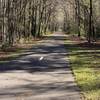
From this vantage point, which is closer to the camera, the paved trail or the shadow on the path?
the paved trail

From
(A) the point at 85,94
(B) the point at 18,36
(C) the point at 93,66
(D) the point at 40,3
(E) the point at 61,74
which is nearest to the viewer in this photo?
(A) the point at 85,94

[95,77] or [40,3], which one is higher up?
[40,3]

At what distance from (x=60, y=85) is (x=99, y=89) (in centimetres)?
164

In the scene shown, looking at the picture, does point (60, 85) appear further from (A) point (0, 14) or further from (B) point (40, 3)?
(B) point (40, 3)

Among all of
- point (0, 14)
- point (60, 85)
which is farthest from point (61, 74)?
point (0, 14)

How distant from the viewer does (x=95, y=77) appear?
55.4 ft

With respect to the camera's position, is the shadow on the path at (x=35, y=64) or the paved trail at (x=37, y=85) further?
the shadow on the path at (x=35, y=64)

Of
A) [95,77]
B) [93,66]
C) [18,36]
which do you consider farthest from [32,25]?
[95,77]

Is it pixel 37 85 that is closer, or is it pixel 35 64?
pixel 37 85

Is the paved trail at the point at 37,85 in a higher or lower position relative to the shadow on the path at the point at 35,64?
higher

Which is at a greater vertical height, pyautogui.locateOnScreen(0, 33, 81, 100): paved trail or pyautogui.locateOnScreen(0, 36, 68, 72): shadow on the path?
pyautogui.locateOnScreen(0, 33, 81, 100): paved trail

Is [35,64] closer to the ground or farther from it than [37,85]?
closer to the ground

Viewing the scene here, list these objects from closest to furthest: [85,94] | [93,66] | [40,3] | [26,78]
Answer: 1. [85,94]
2. [26,78]
3. [93,66]
4. [40,3]

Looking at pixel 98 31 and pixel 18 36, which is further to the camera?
pixel 98 31
